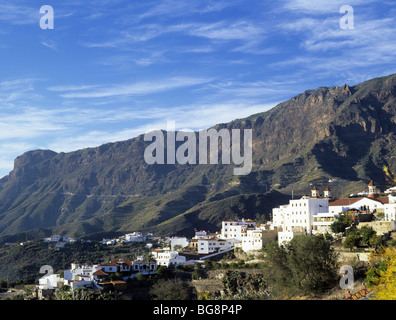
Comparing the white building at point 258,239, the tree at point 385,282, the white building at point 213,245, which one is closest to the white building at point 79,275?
the white building at point 213,245

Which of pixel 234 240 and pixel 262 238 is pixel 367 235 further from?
pixel 234 240

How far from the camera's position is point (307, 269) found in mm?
36812

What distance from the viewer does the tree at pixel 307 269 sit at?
3638cm

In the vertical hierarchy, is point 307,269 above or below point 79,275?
above

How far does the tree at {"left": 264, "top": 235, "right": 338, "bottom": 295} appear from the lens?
3638 cm

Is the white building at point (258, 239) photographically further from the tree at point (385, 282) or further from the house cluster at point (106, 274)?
the tree at point (385, 282)

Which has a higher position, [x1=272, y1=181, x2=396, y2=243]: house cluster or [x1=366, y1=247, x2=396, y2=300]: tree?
[x1=272, y1=181, x2=396, y2=243]: house cluster

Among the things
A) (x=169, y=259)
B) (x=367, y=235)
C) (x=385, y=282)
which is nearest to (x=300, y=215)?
(x=367, y=235)

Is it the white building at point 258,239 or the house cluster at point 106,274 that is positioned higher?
the white building at point 258,239

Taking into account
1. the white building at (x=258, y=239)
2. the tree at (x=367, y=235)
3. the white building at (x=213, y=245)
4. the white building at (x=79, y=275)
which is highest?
the tree at (x=367, y=235)

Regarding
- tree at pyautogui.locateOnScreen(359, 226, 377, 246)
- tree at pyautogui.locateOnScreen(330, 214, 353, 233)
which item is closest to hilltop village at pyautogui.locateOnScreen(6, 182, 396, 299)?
tree at pyautogui.locateOnScreen(330, 214, 353, 233)

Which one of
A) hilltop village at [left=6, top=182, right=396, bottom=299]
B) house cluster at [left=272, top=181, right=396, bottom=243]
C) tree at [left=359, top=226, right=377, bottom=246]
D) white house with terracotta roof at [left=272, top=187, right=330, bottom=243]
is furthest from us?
white house with terracotta roof at [left=272, top=187, right=330, bottom=243]

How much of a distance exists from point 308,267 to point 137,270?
1158 inches

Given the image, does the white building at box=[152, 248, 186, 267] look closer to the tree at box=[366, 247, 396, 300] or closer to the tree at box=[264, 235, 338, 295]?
the tree at box=[264, 235, 338, 295]
